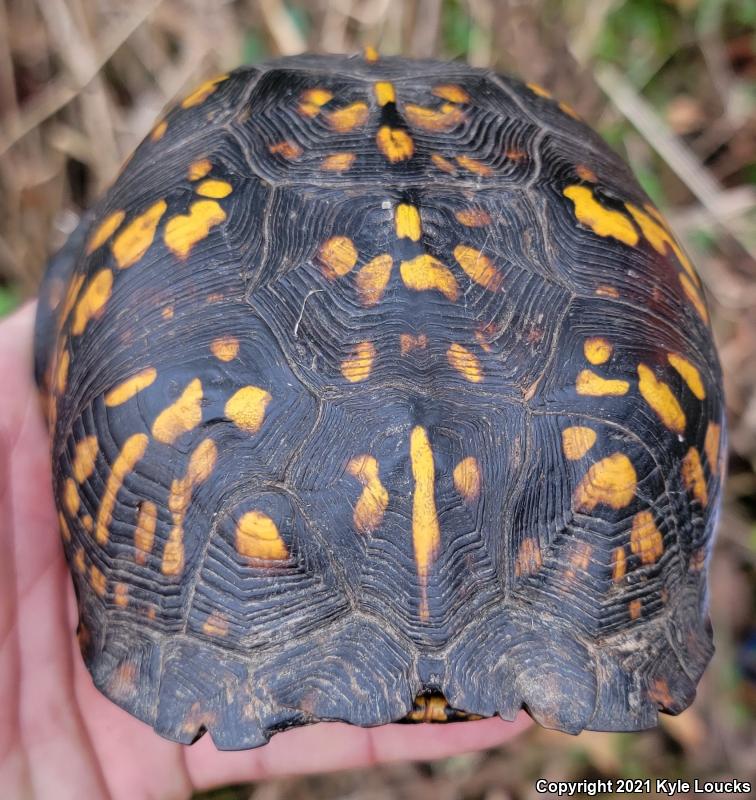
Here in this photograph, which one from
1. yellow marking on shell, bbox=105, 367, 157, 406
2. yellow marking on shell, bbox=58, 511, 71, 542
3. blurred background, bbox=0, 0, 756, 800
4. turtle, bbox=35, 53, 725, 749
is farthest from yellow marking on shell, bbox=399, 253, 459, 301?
blurred background, bbox=0, 0, 756, 800

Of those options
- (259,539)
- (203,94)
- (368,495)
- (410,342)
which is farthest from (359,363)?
(203,94)

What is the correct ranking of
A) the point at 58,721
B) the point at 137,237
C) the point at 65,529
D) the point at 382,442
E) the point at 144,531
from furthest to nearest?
1. the point at 58,721
2. the point at 65,529
3. the point at 137,237
4. the point at 144,531
5. the point at 382,442

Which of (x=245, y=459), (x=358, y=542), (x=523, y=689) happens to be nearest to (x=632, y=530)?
(x=523, y=689)

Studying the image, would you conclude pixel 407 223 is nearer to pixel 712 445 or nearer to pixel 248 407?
pixel 248 407

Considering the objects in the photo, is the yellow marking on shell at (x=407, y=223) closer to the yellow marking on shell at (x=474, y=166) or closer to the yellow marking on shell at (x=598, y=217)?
the yellow marking on shell at (x=474, y=166)

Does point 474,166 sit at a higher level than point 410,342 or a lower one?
higher

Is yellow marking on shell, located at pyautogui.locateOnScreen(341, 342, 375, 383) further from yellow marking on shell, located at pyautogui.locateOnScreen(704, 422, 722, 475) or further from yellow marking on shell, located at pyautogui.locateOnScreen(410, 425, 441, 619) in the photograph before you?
yellow marking on shell, located at pyautogui.locateOnScreen(704, 422, 722, 475)
